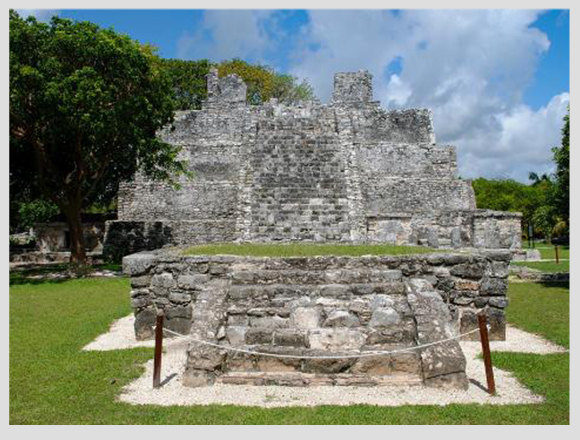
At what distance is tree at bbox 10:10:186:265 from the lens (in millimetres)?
14336

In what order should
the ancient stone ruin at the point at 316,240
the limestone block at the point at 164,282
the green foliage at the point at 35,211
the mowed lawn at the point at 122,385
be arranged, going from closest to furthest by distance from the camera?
the mowed lawn at the point at 122,385
the ancient stone ruin at the point at 316,240
the limestone block at the point at 164,282
the green foliage at the point at 35,211

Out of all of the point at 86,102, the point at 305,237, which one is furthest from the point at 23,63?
the point at 305,237

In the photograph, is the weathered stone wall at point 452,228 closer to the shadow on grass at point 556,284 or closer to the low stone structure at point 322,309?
the shadow on grass at point 556,284

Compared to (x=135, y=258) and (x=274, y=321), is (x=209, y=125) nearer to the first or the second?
(x=135, y=258)

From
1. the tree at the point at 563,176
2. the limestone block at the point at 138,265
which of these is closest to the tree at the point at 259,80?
the tree at the point at 563,176

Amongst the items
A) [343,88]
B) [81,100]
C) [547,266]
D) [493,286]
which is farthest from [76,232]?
[547,266]

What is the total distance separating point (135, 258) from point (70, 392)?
8.32 ft

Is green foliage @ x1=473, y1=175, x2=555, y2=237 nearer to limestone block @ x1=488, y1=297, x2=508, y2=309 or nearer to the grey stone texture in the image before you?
the grey stone texture

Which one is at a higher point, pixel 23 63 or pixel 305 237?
pixel 23 63

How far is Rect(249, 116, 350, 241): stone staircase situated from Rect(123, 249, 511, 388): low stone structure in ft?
20.7

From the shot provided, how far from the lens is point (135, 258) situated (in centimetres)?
754

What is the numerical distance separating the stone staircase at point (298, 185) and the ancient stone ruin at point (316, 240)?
0.17 ft

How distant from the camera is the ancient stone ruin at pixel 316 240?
5625 millimetres

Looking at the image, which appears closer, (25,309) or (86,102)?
(25,309)
